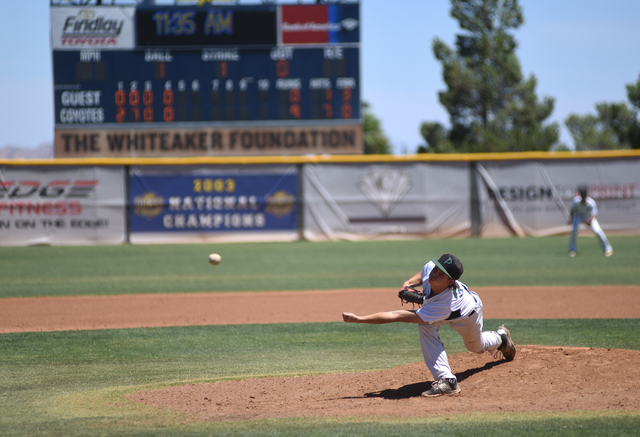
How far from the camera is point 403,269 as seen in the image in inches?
553

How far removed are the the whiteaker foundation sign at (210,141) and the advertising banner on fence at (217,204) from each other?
0.59 metres

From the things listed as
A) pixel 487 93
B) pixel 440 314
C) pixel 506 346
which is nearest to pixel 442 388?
pixel 440 314

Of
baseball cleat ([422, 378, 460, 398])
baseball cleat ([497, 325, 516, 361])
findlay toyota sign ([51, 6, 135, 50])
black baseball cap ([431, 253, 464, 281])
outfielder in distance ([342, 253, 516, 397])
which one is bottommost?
baseball cleat ([422, 378, 460, 398])

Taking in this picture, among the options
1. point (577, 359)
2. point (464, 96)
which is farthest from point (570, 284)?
point (464, 96)

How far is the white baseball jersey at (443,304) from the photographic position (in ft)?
15.6

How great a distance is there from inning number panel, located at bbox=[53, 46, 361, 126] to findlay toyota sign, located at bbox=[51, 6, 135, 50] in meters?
0.26

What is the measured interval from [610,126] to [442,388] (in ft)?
224

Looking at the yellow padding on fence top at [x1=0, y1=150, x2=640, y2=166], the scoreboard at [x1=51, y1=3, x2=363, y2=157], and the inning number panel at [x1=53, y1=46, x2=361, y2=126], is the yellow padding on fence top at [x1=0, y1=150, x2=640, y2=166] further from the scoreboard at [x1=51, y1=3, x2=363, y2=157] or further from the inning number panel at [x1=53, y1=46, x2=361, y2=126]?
the inning number panel at [x1=53, y1=46, x2=361, y2=126]

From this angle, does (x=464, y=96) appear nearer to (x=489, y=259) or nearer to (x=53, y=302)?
(x=489, y=259)

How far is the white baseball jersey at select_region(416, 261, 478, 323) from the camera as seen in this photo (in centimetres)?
476

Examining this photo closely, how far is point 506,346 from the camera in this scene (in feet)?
18.0

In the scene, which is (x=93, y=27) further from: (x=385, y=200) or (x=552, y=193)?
(x=552, y=193)

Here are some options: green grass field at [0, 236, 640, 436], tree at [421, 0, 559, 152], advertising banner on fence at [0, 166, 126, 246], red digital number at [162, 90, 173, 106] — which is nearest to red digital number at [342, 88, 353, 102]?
red digital number at [162, 90, 173, 106]

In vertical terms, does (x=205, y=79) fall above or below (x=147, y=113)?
above
